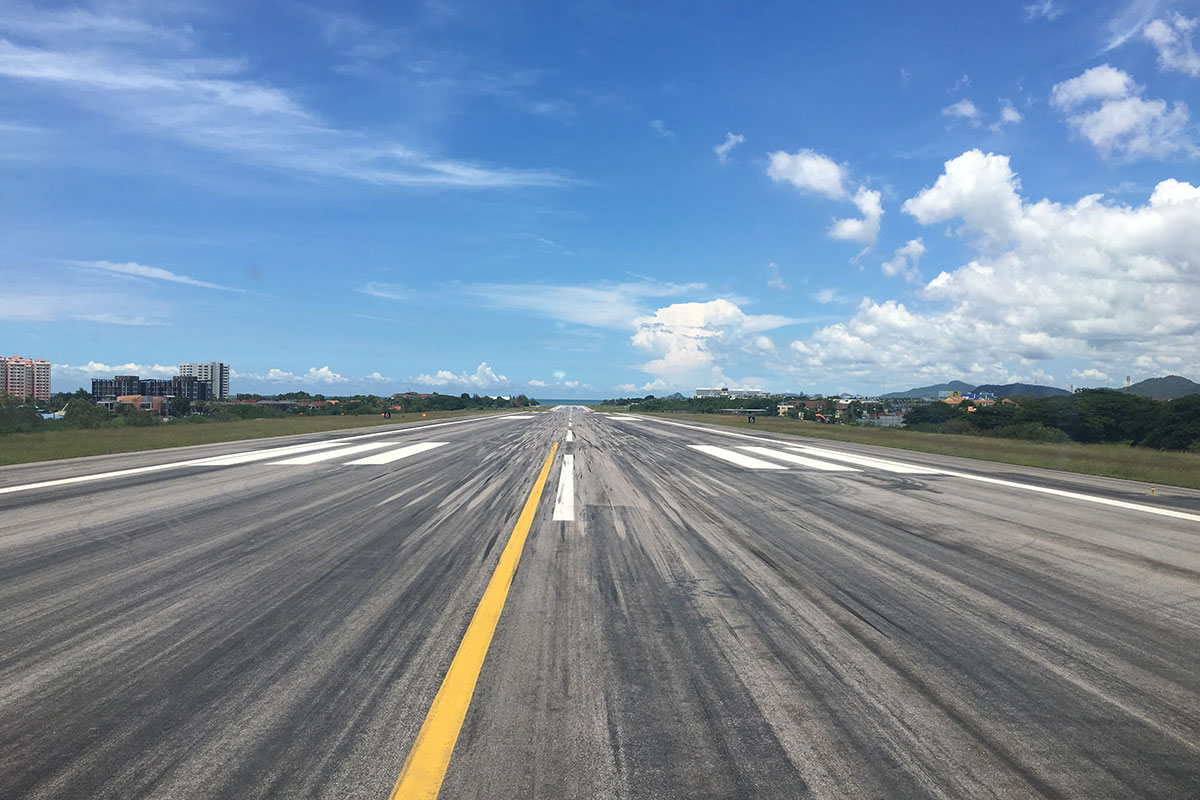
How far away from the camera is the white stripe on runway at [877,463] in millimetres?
13677

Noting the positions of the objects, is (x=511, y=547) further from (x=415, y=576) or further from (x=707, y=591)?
(x=707, y=591)

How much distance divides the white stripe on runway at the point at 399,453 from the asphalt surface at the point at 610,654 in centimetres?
635

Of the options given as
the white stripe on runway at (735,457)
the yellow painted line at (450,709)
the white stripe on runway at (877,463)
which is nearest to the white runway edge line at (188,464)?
the yellow painted line at (450,709)

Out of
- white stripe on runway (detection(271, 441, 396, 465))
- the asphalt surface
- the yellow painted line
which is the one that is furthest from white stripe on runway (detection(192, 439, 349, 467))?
the yellow painted line

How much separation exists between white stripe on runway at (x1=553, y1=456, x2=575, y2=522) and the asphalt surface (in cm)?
17

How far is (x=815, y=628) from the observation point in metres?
3.98

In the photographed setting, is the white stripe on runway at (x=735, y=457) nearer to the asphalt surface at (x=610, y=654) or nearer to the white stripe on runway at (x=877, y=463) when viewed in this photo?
the white stripe on runway at (x=877, y=463)

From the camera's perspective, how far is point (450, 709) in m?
2.84

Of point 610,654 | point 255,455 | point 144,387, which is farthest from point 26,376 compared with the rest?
point 610,654

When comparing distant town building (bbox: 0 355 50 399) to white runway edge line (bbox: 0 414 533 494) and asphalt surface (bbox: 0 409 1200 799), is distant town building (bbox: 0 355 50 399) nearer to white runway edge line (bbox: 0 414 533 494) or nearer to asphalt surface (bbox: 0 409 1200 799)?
white runway edge line (bbox: 0 414 533 494)

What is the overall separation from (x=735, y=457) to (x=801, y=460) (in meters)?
1.63

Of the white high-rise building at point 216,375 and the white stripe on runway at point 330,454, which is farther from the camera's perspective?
the white high-rise building at point 216,375

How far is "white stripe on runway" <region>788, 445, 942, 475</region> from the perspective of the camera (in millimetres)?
13677

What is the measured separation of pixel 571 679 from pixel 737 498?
6.45 m
